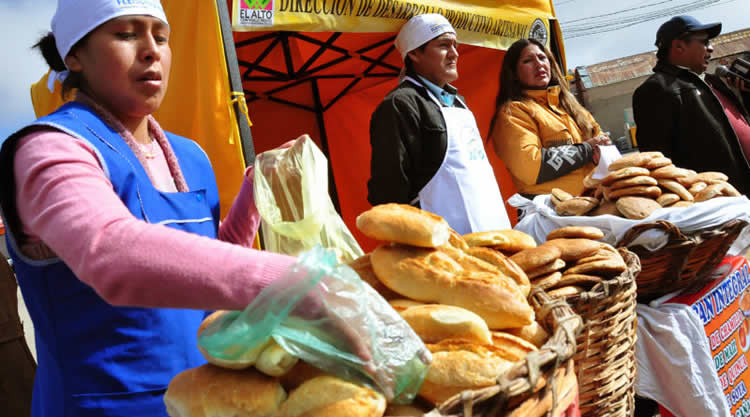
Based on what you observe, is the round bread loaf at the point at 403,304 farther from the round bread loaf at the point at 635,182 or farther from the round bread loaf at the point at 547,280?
the round bread loaf at the point at 635,182

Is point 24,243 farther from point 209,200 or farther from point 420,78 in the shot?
point 420,78

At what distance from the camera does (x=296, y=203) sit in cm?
125

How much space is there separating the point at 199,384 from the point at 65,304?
0.46 metres

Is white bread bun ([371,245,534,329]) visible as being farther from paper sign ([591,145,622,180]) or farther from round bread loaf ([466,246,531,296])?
paper sign ([591,145,622,180])

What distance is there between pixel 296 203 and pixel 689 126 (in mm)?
3391

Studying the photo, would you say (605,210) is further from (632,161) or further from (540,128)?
(540,128)

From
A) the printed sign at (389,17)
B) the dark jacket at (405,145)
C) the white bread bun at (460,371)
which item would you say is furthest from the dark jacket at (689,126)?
the white bread bun at (460,371)

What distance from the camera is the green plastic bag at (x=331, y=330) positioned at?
67 centimetres

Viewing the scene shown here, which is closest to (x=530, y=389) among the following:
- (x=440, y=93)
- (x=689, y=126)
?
(x=440, y=93)

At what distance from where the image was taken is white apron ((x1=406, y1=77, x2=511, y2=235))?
2.71 metres

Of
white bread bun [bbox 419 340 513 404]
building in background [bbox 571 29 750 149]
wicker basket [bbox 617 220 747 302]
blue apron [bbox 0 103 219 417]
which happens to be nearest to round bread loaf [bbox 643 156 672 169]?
wicker basket [bbox 617 220 747 302]

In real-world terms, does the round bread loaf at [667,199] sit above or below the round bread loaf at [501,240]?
below

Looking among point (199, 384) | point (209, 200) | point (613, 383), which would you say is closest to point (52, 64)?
point (209, 200)

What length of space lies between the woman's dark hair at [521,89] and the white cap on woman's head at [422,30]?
663 millimetres
